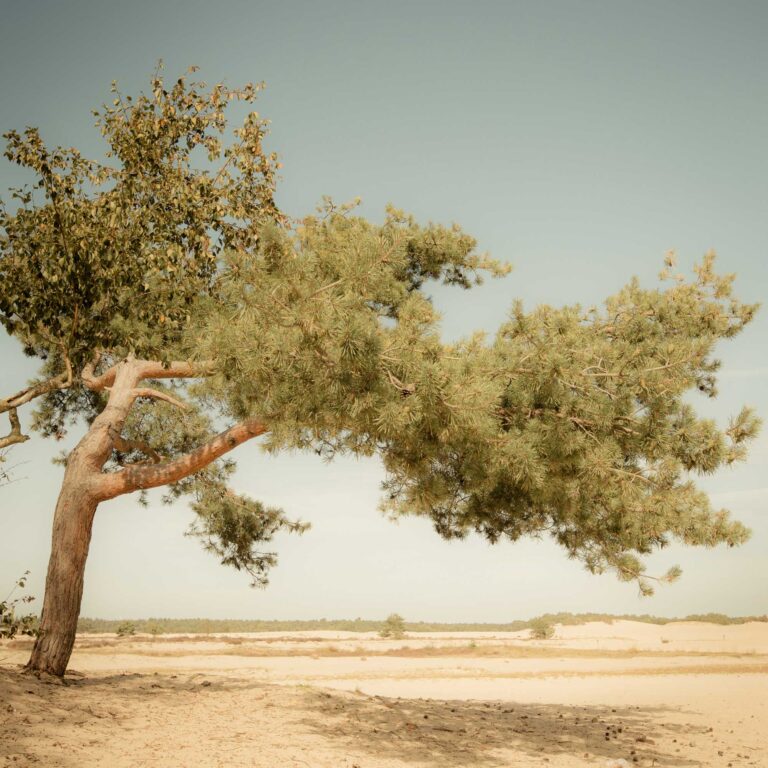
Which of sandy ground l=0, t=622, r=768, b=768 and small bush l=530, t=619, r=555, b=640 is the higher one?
sandy ground l=0, t=622, r=768, b=768

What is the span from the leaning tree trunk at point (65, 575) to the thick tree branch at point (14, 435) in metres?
1.73

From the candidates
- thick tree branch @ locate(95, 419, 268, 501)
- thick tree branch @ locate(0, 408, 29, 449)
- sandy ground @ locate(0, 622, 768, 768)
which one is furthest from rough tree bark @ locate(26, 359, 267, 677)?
thick tree branch @ locate(0, 408, 29, 449)

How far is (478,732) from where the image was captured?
27.7 feet

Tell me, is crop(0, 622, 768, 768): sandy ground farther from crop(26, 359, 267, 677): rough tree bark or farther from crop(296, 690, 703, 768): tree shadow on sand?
crop(26, 359, 267, 677): rough tree bark

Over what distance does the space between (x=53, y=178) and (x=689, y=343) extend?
243 inches

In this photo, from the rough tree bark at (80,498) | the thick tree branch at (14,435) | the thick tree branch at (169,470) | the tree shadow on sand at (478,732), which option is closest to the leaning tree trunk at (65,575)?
the rough tree bark at (80,498)

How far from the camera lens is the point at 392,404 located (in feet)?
18.3

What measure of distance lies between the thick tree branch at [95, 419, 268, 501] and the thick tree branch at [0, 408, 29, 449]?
164 centimetres

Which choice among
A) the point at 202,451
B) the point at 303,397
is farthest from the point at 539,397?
the point at 202,451

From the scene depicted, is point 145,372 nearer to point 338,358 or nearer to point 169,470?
point 169,470

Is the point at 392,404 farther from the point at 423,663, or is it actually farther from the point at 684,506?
the point at 423,663

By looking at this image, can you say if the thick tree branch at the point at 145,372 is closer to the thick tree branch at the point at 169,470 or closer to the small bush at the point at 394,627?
the thick tree branch at the point at 169,470

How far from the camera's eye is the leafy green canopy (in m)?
5.44

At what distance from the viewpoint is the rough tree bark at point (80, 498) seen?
28.3 ft
